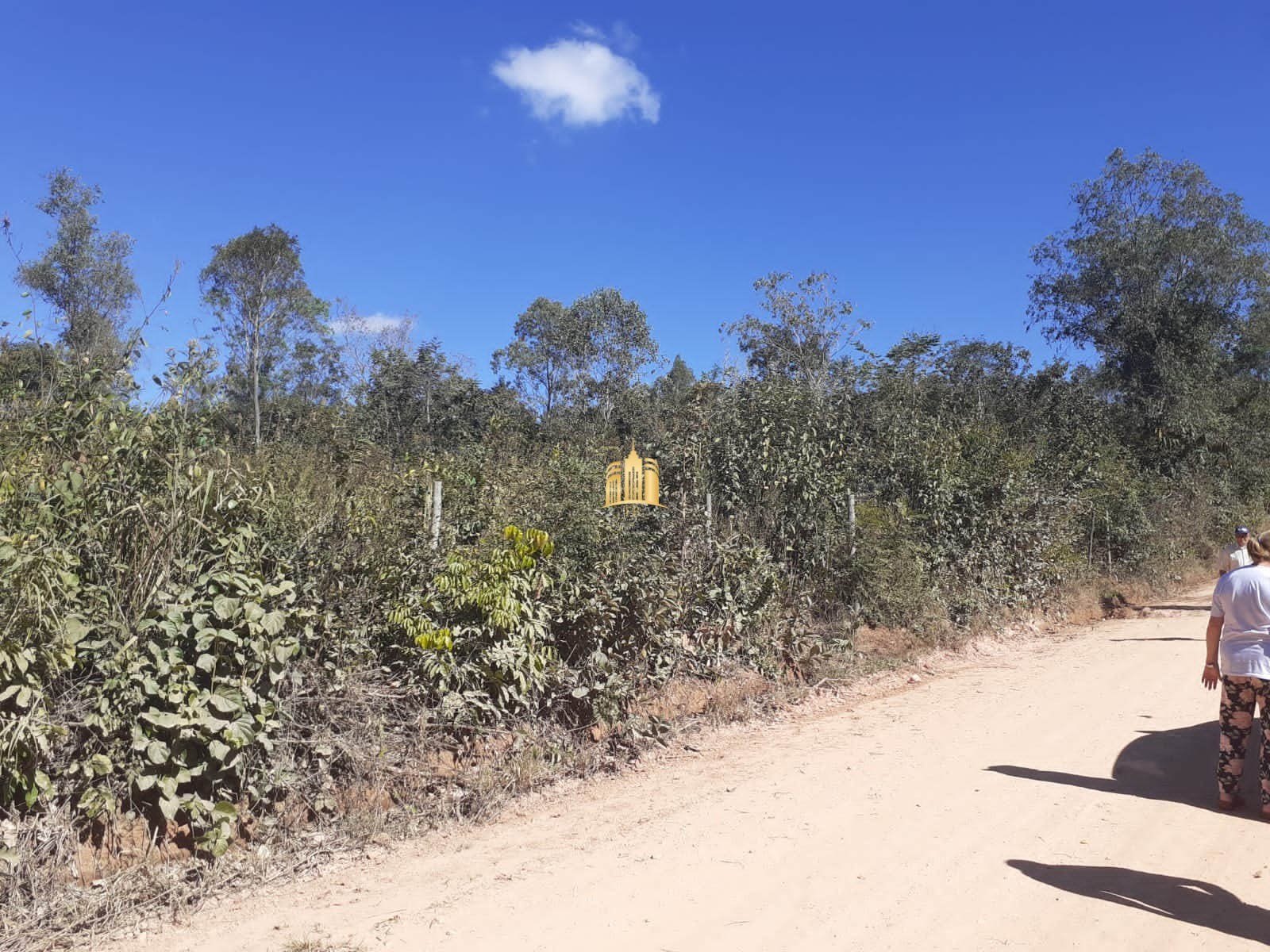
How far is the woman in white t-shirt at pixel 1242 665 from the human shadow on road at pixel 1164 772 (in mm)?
238

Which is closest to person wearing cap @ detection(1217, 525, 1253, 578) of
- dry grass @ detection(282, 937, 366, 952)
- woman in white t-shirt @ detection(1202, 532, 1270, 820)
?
woman in white t-shirt @ detection(1202, 532, 1270, 820)

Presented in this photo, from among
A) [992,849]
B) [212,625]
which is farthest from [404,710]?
[992,849]

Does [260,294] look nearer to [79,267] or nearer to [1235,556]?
[79,267]

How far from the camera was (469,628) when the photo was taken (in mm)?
5258

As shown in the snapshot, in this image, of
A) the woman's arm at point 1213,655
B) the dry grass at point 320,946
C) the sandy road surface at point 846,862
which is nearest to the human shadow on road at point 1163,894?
the sandy road surface at point 846,862

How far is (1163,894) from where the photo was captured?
3650 millimetres

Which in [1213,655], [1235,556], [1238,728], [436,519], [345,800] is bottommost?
[345,800]

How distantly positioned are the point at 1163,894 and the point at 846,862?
4.44 ft

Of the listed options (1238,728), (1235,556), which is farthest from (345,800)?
(1235,556)

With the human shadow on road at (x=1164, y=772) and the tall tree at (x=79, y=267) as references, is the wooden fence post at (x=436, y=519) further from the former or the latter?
the tall tree at (x=79, y=267)

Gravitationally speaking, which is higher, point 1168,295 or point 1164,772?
point 1168,295

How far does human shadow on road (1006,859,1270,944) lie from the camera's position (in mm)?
3402

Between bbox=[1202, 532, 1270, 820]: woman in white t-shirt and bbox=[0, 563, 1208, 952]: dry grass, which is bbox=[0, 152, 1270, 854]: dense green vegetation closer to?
bbox=[0, 563, 1208, 952]: dry grass

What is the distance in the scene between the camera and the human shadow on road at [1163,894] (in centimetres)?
340
